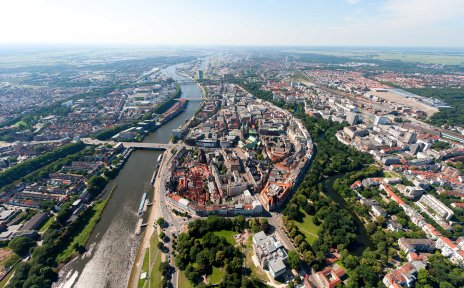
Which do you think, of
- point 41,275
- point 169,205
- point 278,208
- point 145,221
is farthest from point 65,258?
point 278,208

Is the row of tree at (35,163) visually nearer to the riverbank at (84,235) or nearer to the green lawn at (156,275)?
the riverbank at (84,235)

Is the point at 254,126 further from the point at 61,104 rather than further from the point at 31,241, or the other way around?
the point at 61,104

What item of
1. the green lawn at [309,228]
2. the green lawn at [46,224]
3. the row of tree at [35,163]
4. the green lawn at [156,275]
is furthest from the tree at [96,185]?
the green lawn at [309,228]

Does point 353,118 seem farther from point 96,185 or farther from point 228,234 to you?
point 96,185

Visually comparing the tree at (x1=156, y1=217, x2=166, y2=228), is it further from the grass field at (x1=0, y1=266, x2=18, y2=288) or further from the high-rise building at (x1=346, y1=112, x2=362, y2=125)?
the high-rise building at (x1=346, y1=112, x2=362, y2=125)

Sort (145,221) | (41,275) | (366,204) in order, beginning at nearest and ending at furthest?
(41,275) → (145,221) → (366,204)

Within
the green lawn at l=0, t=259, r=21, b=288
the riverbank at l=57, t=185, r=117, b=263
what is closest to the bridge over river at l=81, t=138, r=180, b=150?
the riverbank at l=57, t=185, r=117, b=263

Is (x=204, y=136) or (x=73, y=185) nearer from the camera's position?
(x=73, y=185)
